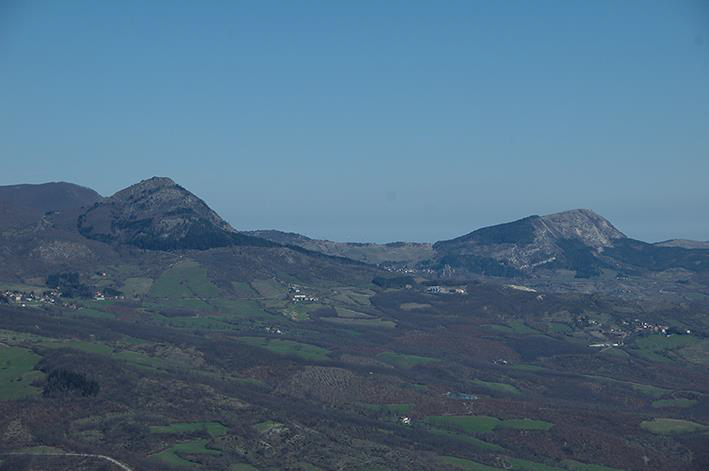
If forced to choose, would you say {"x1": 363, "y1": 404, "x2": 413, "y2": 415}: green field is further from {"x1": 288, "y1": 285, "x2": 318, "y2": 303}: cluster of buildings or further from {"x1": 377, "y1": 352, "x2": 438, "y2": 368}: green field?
{"x1": 288, "y1": 285, "x2": 318, "y2": 303}: cluster of buildings

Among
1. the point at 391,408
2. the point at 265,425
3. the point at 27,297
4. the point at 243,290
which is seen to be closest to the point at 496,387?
the point at 391,408

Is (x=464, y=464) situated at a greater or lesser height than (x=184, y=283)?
lesser

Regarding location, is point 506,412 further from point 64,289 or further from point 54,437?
point 64,289

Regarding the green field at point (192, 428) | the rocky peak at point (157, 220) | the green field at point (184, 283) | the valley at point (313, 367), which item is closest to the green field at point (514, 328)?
the valley at point (313, 367)

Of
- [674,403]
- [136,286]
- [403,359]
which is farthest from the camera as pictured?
[136,286]

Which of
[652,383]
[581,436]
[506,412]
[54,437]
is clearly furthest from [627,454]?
[54,437]

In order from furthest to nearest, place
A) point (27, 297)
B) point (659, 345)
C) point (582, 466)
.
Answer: point (27, 297) → point (659, 345) → point (582, 466)

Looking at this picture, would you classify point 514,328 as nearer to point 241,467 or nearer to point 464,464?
point 464,464

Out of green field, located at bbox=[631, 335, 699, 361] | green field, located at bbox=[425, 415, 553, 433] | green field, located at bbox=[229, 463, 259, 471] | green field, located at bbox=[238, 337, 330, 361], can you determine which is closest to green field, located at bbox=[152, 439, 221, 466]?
green field, located at bbox=[229, 463, 259, 471]
